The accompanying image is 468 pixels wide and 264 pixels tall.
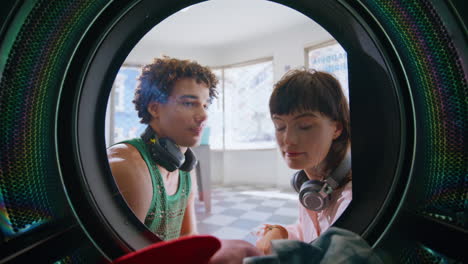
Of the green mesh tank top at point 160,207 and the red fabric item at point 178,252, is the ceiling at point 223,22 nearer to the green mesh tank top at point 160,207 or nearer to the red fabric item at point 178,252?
the green mesh tank top at point 160,207

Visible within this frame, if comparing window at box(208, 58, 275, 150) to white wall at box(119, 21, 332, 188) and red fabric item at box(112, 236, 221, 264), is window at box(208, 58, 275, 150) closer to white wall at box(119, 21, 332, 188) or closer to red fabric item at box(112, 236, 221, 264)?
white wall at box(119, 21, 332, 188)

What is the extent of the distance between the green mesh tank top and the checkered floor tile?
0.88 meters

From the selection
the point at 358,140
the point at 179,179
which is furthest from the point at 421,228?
the point at 179,179

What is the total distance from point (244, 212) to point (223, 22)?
2360 mm

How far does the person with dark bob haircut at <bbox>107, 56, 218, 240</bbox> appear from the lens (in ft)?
2.98

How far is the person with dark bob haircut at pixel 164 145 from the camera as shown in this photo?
909 millimetres

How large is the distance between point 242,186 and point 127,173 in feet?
9.94

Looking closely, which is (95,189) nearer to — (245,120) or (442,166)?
(442,166)

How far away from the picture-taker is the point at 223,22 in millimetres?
3086

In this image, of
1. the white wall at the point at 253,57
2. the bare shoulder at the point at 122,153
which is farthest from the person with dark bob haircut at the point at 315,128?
the white wall at the point at 253,57

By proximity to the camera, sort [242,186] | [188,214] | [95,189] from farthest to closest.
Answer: [242,186] < [188,214] < [95,189]

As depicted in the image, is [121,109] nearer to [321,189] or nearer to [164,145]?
[164,145]

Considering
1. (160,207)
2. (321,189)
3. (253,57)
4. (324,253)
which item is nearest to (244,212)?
(160,207)

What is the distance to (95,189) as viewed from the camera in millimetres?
522
